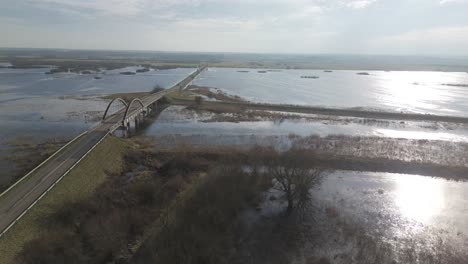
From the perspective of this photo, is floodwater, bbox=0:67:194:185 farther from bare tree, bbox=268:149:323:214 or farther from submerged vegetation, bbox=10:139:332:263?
bare tree, bbox=268:149:323:214

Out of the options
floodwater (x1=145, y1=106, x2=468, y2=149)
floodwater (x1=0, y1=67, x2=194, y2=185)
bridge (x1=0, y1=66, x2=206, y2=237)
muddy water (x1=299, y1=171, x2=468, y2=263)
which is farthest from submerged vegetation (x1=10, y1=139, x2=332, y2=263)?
floodwater (x1=145, y1=106, x2=468, y2=149)

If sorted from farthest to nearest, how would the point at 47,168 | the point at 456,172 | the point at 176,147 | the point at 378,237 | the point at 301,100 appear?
the point at 301,100 < the point at 176,147 < the point at 456,172 < the point at 47,168 < the point at 378,237

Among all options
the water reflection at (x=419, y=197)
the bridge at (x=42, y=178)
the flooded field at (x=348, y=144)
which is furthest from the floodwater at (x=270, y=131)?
the water reflection at (x=419, y=197)

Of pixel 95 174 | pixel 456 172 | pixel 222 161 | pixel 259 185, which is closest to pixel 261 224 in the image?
pixel 259 185

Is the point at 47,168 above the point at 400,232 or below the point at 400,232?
above

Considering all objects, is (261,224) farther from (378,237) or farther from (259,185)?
(378,237)

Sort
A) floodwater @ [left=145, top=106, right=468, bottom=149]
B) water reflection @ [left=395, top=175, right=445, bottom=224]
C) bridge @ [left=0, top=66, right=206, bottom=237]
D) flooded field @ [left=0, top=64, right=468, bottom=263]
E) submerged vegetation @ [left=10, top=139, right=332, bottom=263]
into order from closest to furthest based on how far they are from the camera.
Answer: submerged vegetation @ [left=10, top=139, right=332, bottom=263] < bridge @ [left=0, top=66, right=206, bottom=237] < flooded field @ [left=0, top=64, right=468, bottom=263] < water reflection @ [left=395, top=175, right=445, bottom=224] < floodwater @ [left=145, top=106, right=468, bottom=149]

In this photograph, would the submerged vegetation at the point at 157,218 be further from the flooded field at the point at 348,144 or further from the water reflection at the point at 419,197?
the water reflection at the point at 419,197
